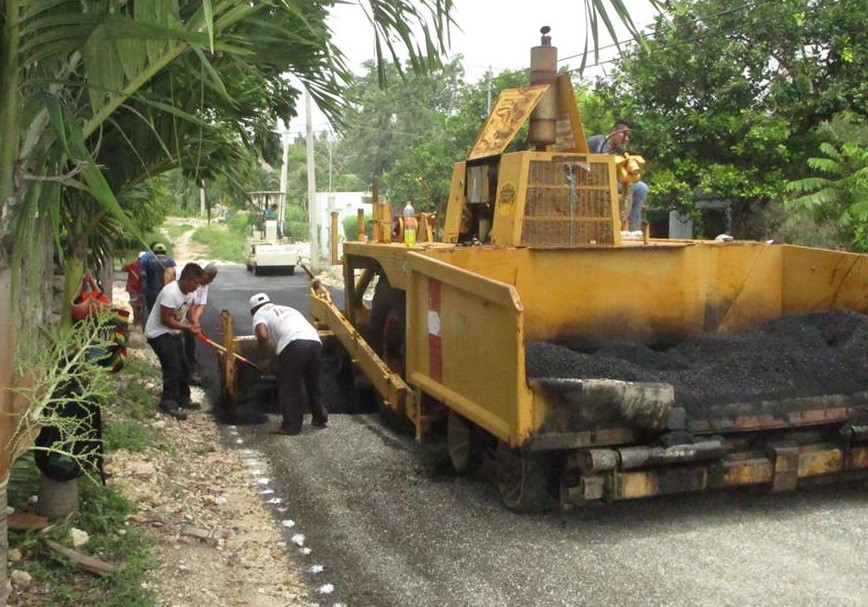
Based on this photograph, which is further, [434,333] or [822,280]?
[822,280]

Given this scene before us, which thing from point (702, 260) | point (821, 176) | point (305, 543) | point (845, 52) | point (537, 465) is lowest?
point (305, 543)

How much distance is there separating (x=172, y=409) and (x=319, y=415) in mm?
1303

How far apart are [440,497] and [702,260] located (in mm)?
2678

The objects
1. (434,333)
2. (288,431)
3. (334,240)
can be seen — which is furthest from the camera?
(334,240)

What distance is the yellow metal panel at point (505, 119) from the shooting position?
715cm

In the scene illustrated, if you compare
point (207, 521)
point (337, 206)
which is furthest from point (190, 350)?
point (337, 206)

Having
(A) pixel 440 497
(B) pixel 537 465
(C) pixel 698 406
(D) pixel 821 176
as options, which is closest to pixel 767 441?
(C) pixel 698 406

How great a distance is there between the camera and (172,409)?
26.7 feet

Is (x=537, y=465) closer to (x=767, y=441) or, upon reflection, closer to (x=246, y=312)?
(x=767, y=441)

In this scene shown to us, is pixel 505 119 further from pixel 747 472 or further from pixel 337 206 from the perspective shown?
pixel 337 206

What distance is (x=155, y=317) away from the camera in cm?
844

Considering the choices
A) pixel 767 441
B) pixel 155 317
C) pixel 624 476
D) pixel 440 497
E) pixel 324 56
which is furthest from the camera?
pixel 155 317

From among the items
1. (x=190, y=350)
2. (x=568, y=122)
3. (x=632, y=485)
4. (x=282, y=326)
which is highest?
(x=568, y=122)

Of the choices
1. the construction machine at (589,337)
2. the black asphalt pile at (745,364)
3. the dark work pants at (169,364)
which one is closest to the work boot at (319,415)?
the construction machine at (589,337)
